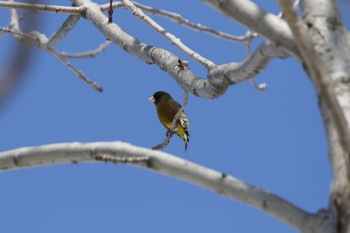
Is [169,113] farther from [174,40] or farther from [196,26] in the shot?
[174,40]

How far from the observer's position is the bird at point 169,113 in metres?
6.06

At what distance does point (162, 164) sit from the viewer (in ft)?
5.02

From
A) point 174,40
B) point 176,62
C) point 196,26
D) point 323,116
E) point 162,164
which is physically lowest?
point 162,164

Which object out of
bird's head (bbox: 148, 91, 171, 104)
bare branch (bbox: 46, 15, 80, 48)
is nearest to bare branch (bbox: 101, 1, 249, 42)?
bare branch (bbox: 46, 15, 80, 48)

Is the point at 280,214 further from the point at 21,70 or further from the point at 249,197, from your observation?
the point at 21,70

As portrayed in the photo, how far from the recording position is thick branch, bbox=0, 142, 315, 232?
1410 mm

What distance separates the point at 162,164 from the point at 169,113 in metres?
5.19

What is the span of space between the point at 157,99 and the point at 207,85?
4997mm

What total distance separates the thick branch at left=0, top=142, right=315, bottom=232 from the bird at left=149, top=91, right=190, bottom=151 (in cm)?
416

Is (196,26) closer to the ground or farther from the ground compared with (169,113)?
closer to the ground

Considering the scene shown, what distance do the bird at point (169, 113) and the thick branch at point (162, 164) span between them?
4156 millimetres

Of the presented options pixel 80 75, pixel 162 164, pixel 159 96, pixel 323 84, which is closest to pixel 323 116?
pixel 323 84

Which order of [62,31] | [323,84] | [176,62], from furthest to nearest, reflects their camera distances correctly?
1. [62,31]
2. [176,62]
3. [323,84]

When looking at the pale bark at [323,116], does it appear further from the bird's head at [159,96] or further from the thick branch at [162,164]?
the bird's head at [159,96]
